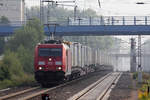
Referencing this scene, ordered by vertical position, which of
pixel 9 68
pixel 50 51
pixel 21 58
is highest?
pixel 50 51

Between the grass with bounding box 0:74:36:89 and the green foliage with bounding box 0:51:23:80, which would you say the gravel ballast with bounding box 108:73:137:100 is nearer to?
the grass with bounding box 0:74:36:89

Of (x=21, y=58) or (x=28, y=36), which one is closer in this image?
(x=21, y=58)

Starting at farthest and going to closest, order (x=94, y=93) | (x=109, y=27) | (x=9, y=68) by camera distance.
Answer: (x=109, y=27)
(x=9, y=68)
(x=94, y=93)

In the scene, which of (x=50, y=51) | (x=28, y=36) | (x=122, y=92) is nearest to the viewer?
(x=122, y=92)

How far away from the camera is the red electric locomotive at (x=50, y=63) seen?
1085 inches

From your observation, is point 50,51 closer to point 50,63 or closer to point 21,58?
point 50,63

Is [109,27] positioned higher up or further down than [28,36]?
higher up

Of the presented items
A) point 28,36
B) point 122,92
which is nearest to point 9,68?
point 122,92

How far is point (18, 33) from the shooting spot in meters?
53.6

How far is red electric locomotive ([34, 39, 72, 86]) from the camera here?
90.4 ft

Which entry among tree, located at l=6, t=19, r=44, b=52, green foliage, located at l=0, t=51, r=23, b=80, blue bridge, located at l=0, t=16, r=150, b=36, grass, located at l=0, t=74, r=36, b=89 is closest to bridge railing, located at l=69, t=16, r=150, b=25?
blue bridge, located at l=0, t=16, r=150, b=36

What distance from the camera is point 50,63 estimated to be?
27.8 meters

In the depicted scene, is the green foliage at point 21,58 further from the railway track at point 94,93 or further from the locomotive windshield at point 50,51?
the railway track at point 94,93

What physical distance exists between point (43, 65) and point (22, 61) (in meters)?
16.1
